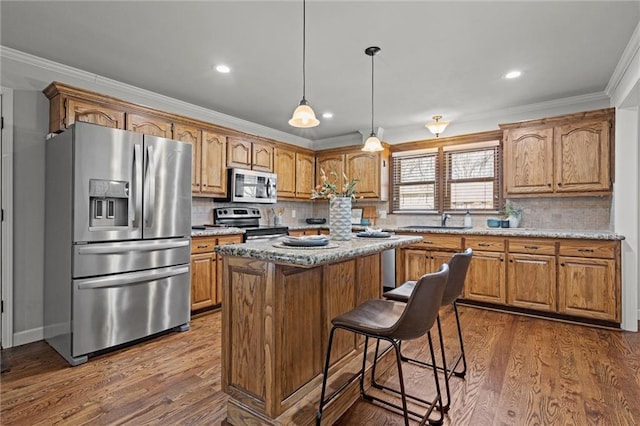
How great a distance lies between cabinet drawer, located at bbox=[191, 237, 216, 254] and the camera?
3496 millimetres

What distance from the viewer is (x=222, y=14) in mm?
2283

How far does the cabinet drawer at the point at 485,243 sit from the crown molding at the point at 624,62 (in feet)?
6.25

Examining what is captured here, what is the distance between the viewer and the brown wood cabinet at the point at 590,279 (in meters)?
3.23

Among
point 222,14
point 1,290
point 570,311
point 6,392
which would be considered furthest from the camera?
point 570,311

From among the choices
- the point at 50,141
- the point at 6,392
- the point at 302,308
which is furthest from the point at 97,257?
the point at 302,308

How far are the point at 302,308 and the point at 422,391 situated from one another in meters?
1.02

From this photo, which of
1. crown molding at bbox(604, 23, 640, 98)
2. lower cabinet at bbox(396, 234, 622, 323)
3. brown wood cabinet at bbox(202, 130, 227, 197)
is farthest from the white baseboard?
crown molding at bbox(604, 23, 640, 98)

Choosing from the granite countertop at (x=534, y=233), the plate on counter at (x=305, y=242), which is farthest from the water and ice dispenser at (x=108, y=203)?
the granite countertop at (x=534, y=233)

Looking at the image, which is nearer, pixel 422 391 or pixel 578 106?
→ pixel 422 391

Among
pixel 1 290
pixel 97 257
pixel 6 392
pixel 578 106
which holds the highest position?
pixel 578 106

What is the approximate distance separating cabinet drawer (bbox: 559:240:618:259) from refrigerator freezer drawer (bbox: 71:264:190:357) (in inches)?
154

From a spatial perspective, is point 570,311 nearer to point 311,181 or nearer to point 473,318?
point 473,318

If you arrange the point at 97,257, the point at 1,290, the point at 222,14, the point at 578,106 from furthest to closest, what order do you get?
the point at 578,106 → the point at 1,290 → the point at 97,257 → the point at 222,14

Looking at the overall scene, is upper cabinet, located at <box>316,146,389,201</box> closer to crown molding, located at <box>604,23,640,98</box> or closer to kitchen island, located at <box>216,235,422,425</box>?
crown molding, located at <box>604,23,640,98</box>
